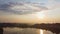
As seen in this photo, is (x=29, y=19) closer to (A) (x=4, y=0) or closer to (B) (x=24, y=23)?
(B) (x=24, y=23)

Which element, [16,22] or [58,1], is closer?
[58,1]

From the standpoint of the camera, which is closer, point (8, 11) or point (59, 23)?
point (59, 23)

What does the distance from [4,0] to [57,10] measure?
2.68 feet

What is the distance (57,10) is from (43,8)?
8.2 inches

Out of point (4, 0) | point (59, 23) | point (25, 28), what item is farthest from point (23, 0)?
point (59, 23)

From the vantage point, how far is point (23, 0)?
70.9 inches

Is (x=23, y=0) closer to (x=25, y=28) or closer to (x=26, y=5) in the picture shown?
(x=26, y=5)

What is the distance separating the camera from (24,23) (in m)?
1.86

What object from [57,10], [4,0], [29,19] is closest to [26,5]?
[29,19]

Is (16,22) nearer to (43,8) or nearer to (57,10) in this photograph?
(43,8)

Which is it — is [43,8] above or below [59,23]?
above

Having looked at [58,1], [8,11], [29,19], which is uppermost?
[58,1]

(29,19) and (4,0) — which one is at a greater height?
(4,0)

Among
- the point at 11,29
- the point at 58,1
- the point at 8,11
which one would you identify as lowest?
the point at 11,29
